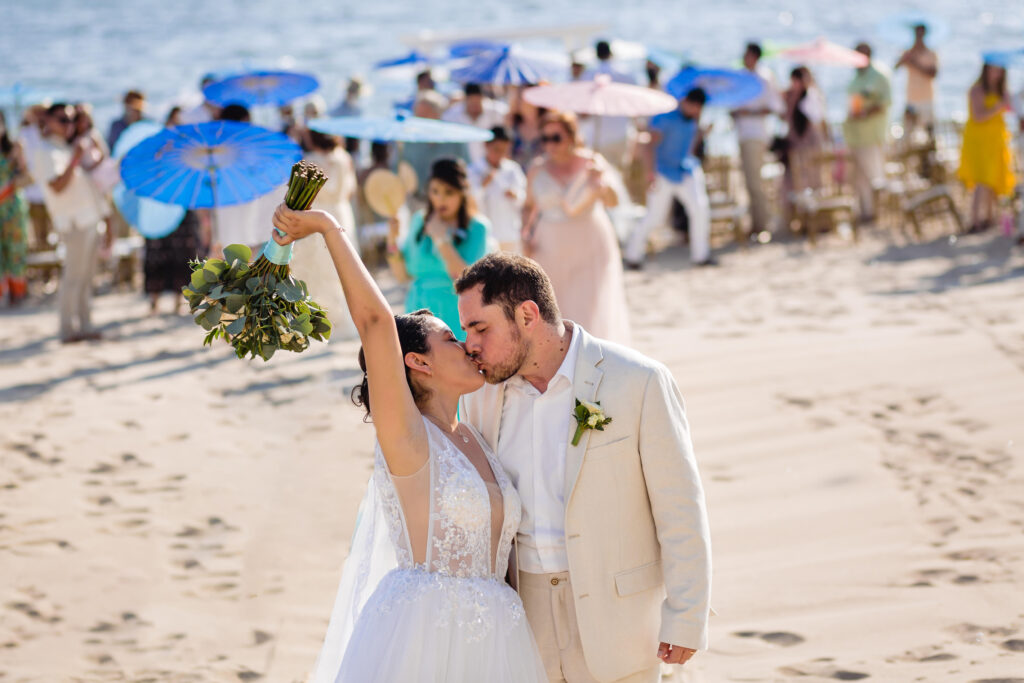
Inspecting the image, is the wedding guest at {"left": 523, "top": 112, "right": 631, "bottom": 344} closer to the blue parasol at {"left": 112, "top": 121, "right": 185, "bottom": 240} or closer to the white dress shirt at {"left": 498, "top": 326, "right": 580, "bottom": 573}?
the white dress shirt at {"left": 498, "top": 326, "right": 580, "bottom": 573}

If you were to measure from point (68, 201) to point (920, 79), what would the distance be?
444 inches

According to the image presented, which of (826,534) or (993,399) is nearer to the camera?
(826,534)

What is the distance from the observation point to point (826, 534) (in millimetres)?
5891

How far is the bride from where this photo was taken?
9.78 feet

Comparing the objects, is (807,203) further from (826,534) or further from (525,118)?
(826,534)

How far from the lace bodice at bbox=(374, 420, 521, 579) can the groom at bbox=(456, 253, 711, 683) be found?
0.13 meters

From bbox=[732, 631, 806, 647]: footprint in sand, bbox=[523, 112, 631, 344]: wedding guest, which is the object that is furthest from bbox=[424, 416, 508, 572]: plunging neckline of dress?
bbox=[523, 112, 631, 344]: wedding guest

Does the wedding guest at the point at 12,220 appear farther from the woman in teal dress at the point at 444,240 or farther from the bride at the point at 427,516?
the bride at the point at 427,516

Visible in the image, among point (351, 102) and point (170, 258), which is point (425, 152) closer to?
point (170, 258)

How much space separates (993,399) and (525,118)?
674cm

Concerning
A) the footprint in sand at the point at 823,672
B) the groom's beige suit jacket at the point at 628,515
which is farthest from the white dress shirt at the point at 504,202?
the groom's beige suit jacket at the point at 628,515

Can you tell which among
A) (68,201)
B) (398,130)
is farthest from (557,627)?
(68,201)

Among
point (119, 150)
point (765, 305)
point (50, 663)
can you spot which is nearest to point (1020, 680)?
point (50, 663)

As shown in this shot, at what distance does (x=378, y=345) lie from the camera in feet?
9.75
